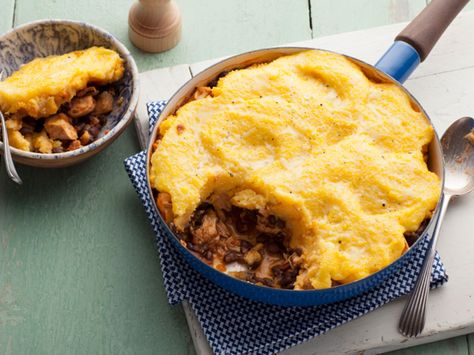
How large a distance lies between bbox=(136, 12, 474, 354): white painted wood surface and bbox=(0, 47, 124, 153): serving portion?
21 centimetres

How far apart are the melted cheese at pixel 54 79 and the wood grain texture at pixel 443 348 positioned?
1.47m

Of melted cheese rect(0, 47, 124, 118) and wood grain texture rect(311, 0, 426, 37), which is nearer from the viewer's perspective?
melted cheese rect(0, 47, 124, 118)

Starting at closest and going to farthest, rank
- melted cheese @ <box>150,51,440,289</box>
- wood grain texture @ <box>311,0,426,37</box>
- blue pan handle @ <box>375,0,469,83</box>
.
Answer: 1. melted cheese @ <box>150,51,440,289</box>
2. blue pan handle @ <box>375,0,469,83</box>
3. wood grain texture @ <box>311,0,426,37</box>

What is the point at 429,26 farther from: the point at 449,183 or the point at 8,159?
the point at 8,159

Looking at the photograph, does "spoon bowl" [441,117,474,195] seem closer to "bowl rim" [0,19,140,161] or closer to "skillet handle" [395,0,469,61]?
"skillet handle" [395,0,469,61]

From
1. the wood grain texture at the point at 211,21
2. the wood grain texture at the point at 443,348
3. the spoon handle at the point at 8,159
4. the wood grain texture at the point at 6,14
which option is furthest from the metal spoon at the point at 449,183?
the wood grain texture at the point at 6,14

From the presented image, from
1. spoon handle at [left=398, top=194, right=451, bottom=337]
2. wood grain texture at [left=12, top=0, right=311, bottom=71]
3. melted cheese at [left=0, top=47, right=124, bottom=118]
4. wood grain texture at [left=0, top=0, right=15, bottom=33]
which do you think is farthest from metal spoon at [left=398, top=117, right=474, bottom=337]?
wood grain texture at [left=0, top=0, right=15, bottom=33]

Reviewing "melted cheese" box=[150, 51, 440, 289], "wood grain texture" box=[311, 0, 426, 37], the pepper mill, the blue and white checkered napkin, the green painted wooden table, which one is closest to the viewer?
"melted cheese" box=[150, 51, 440, 289]

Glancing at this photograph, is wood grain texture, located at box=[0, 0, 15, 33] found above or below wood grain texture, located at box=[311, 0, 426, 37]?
below

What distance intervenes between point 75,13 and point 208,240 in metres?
1.51

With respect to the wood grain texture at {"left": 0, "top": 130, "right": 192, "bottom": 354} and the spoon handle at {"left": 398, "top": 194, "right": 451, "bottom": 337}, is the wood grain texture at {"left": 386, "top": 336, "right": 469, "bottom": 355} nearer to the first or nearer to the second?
the spoon handle at {"left": 398, "top": 194, "right": 451, "bottom": 337}

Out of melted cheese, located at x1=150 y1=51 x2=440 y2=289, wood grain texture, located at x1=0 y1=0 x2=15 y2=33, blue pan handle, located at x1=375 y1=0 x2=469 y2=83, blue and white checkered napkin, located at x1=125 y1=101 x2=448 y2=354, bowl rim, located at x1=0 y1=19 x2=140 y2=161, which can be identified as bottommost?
blue and white checkered napkin, located at x1=125 y1=101 x2=448 y2=354

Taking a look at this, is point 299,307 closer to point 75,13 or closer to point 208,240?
point 208,240

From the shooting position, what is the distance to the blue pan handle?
2656 millimetres
